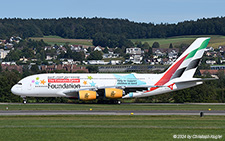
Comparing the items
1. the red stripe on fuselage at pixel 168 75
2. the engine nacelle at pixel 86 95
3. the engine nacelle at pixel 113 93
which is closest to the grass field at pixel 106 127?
the engine nacelle at pixel 86 95

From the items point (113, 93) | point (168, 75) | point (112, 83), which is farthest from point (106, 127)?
point (168, 75)

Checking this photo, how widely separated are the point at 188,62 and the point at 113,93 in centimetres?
1103

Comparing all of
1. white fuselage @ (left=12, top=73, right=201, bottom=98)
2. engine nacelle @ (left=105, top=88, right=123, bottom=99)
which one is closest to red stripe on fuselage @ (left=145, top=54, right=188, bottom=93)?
white fuselage @ (left=12, top=73, right=201, bottom=98)

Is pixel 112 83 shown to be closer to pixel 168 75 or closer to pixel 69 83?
pixel 69 83

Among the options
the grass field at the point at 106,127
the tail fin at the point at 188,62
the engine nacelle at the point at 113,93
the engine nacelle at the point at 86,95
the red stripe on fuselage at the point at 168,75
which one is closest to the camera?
the grass field at the point at 106,127

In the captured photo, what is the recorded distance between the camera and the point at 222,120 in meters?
38.3

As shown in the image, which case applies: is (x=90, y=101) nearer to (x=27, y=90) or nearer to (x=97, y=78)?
(x=97, y=78)

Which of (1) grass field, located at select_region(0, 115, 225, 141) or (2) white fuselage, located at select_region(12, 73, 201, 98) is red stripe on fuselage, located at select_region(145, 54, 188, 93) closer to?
(2) white fuselage, located at select_region(12, 73, 201, 98)

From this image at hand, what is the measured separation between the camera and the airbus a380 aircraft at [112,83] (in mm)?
59781

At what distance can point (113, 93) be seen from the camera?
5944 centimetres

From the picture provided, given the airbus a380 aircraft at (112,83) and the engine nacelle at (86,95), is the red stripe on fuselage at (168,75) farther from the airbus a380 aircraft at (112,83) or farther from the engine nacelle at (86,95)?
the engine nacelle at (86,95)

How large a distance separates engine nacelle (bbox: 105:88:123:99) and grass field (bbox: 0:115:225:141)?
18689 mm

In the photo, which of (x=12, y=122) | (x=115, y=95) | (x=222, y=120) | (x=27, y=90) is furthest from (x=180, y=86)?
(x=12, y=122)

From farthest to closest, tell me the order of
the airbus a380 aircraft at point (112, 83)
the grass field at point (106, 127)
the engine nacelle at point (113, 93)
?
1. the airbus a380 aircraft at point (112, 83)
2. the engine nacelle at point (113, 93)
3. the grass field at point (106, 127)
